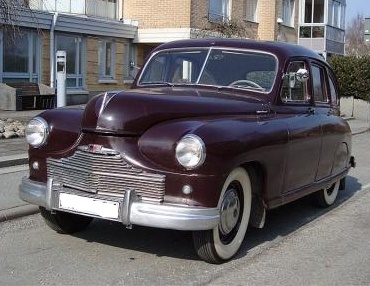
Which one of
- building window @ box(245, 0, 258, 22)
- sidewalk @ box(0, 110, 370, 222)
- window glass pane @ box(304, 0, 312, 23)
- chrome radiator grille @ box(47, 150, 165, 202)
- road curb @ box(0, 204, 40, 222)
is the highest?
window glass pane @ box(304, 0, 312, 23)

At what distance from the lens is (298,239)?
614 cm

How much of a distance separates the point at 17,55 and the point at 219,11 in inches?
393

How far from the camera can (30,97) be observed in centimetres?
1798

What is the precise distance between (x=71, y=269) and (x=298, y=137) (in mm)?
2587

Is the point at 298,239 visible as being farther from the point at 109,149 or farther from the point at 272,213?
the point at 109,149

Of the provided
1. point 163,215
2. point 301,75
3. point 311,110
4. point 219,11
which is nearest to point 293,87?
point 301,75

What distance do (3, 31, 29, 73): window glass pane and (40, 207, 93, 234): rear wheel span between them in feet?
46.2

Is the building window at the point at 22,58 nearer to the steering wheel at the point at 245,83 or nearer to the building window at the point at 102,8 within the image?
the building window at the point at 102,8

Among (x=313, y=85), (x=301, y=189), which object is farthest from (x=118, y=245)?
(x=313, y=85)

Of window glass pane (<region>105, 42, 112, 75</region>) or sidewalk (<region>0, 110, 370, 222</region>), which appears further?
window glass pane (<region>105, 42, 112, 75</region>)

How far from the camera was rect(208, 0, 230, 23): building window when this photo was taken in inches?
998

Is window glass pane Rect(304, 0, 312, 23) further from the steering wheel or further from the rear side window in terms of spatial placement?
the steering wheel

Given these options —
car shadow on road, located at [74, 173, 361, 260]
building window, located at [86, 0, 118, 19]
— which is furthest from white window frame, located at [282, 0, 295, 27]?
car shadow on road, located at [74, 173, 361, 260]

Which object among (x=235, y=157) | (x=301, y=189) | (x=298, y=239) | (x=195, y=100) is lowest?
(x=298, y=239)
